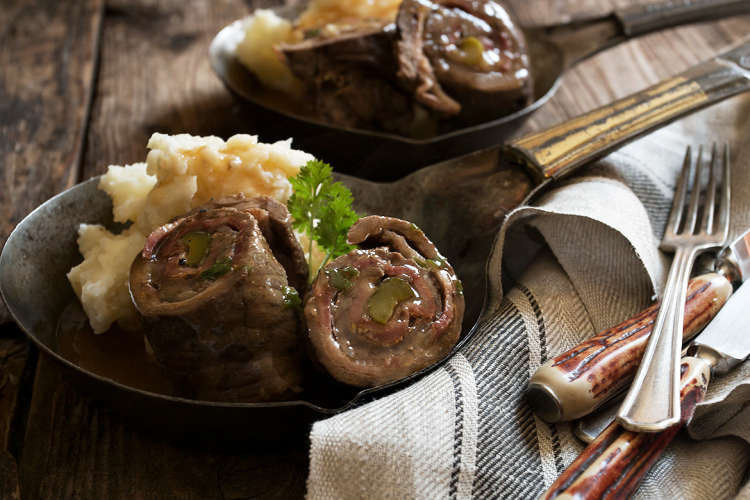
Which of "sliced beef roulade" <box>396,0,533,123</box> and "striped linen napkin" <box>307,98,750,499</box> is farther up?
"sliced beef roulade" <box>396,0,533,123</box>

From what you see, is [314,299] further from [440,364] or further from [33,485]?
[33,485]

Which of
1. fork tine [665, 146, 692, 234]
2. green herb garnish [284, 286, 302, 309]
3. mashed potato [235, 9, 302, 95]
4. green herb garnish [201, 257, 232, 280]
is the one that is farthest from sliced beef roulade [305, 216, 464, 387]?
mashed potato [235, 9, 302, 95]

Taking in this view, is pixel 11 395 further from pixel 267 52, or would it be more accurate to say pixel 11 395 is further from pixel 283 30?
pixel 283 30

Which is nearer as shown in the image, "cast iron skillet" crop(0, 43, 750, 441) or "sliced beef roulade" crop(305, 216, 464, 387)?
"sliced beef roulade" crop(305, 216, 464, 387)

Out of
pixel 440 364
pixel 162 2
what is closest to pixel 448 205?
pixel 440 364

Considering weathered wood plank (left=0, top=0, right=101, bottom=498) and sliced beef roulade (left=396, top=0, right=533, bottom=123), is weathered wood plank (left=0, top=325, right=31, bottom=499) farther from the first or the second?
sliced beef roulade (left=396, top=0, right=533, bottom=123)

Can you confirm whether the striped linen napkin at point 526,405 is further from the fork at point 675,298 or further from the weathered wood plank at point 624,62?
Result: the weathered wood plank at point 624,62

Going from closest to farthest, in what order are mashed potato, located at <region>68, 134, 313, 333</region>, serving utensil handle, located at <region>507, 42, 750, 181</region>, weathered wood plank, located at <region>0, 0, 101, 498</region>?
1. mashed potato, located at <region>68, 134, 313, 333</region>
2. weathered wood plank, located at <region>0, 0, 101, 498</region>
3. serving utensil handle, located at <region>507, 42, 750, 181</region>

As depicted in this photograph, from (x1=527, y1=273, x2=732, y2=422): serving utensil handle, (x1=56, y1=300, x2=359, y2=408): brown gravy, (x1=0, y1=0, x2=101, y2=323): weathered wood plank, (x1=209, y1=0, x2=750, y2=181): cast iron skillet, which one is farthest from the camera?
(x1=209, y1=0, x2=750, y2=181): cast iron skillet
